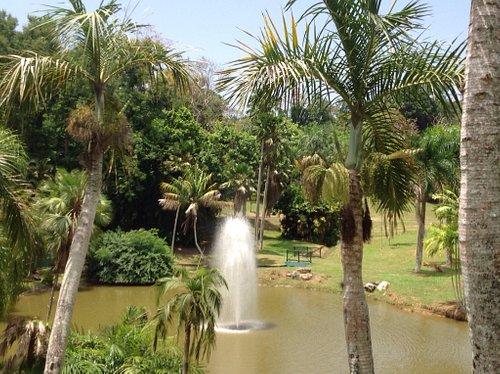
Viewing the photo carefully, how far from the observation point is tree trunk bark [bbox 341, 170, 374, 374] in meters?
6.01

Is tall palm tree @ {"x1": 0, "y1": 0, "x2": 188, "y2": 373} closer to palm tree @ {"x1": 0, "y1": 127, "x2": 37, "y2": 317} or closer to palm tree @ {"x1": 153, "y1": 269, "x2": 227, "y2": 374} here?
palm tree @ {"x1": 0, "y1": 127, "x2": 37, "y2": 317}

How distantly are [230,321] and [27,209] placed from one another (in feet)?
40.2

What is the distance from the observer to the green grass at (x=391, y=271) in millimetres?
20531

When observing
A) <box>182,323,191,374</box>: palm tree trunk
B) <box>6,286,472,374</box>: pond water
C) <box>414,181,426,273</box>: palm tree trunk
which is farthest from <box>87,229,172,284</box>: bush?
<box>182,323,191,374</box>: palm tree trunk

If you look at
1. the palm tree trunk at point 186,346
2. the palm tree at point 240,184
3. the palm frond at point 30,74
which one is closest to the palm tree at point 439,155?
the palm tree at point 240,184

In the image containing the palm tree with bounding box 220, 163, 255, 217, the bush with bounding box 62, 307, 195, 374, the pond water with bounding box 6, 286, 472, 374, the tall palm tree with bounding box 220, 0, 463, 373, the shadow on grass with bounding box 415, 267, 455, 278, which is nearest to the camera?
the tall palm tree with bounding box 220, 0, 463, 373

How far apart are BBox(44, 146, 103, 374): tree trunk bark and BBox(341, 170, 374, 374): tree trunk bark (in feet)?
10.6

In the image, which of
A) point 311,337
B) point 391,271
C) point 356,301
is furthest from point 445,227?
point 356,301

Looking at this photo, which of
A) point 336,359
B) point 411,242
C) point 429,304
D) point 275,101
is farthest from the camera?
point 411,242

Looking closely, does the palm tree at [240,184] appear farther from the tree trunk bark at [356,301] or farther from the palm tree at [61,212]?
the tree trunk bark at [356,301]

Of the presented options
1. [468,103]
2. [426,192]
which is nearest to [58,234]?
[468,103]

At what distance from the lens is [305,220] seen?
127 feet

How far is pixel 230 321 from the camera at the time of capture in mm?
18219

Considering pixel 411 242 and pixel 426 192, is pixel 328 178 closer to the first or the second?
pixel 426 192
